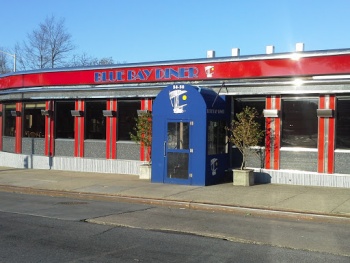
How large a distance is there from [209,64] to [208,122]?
2.80 metres

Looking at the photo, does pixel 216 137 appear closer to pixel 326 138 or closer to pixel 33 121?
pixel 326 138

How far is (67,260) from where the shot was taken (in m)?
6.45

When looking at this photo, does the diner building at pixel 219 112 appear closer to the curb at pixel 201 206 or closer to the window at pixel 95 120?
the window at pixel 95 120

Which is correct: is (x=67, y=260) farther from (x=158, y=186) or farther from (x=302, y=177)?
(x=302, y=177)

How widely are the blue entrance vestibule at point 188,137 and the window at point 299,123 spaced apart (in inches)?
84.2

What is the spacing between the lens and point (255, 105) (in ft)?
52.2

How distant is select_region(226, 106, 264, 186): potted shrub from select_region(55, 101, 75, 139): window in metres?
8.08

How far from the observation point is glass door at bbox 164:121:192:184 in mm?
14922

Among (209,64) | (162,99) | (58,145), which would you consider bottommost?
(58,145)

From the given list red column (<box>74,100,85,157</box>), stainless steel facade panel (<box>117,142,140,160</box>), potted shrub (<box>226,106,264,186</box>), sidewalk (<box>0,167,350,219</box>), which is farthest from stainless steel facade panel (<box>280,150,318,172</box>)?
red column (<box>74,100,85,157</box>)

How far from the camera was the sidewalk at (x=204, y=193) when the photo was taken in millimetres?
10889

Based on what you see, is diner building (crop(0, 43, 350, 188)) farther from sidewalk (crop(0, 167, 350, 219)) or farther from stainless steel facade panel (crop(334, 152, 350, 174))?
sidewalk (crop(0, 167, 350, 219))

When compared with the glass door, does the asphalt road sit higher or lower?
lower

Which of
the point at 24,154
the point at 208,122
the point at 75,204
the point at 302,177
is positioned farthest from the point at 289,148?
the point at 24,154
